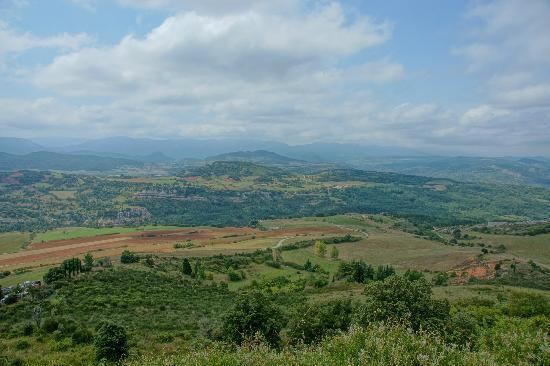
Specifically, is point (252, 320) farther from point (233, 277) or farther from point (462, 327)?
point (233, 277)

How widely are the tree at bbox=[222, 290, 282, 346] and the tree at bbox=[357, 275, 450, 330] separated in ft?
22.9

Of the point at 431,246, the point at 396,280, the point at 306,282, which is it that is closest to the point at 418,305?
the point at 396,280

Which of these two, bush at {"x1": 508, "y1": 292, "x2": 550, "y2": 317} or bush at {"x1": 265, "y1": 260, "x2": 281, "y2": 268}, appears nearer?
bush at {"x1": 508, "y1": 292, "x2": 550, "y2": 317}

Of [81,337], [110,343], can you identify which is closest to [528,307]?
[110,343]

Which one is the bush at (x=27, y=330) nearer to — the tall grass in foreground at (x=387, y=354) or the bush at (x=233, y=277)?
the tall grass in foreground at (x=387, y=354)

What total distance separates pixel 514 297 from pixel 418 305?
79.1ft

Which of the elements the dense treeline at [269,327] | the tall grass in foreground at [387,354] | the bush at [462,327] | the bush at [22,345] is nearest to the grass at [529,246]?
the dense treeline at [269,327]

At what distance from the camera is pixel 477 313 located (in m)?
40.9

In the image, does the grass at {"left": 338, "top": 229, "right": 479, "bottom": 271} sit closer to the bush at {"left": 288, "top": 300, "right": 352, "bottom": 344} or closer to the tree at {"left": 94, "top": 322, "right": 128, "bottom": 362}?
the bush at {"left": 288, "top": 300, "right": 352, "bottom": 344}

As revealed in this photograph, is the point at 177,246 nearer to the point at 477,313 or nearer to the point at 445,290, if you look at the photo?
the point at 445,290

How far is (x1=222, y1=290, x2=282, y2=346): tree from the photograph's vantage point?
3195 cm

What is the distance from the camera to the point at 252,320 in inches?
1277

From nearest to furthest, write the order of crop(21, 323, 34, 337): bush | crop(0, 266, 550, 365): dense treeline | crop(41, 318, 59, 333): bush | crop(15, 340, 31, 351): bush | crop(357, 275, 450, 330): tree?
1. crop(0, 266, 550, 365): dense treeline
2. crop(357, 275, 450, 330): tree
3. crop(15, 340, 31, 351): bush
4. crop(21, 323, 34, 337): bush
5. crop(41, 318, 59, 333): bush

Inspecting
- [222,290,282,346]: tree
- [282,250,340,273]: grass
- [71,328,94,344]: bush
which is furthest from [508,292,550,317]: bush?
[282,250,340,273]: grass
